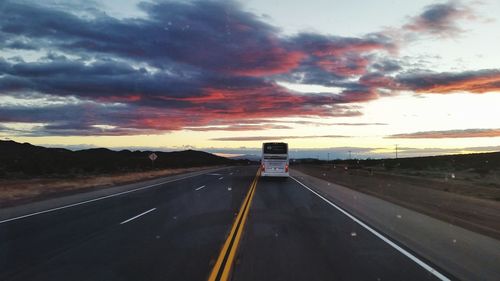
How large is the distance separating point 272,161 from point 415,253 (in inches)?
1120

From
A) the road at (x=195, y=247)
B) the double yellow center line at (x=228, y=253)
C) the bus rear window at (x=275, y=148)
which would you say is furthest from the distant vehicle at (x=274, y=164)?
the double yellow center line at (x=228, y=253)

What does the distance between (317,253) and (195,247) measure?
2481 mm

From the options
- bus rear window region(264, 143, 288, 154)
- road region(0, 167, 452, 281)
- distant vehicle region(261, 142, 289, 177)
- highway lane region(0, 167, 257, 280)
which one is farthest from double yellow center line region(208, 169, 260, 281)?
bus rear window region(264, 143, 288, 154)

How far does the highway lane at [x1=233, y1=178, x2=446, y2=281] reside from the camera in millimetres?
7207

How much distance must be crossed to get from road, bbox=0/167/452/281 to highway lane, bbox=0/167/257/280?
0.06ft

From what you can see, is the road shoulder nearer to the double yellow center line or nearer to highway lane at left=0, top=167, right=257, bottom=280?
the double yellow center line

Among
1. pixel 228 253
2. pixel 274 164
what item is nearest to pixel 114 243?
pixel 228 253

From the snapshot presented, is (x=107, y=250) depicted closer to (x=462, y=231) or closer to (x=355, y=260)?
(x=355, y=260)

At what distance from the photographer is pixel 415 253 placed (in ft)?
29.1

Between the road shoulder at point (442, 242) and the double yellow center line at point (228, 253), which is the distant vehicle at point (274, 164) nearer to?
the road shoulder at point (442, 242)

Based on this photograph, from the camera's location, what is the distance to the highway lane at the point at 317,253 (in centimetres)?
721

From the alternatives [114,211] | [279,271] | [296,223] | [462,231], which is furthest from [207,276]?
[114,211]

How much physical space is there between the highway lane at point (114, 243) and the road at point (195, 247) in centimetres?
2

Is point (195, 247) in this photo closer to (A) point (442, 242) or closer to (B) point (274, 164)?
(A) point (442, 242)
